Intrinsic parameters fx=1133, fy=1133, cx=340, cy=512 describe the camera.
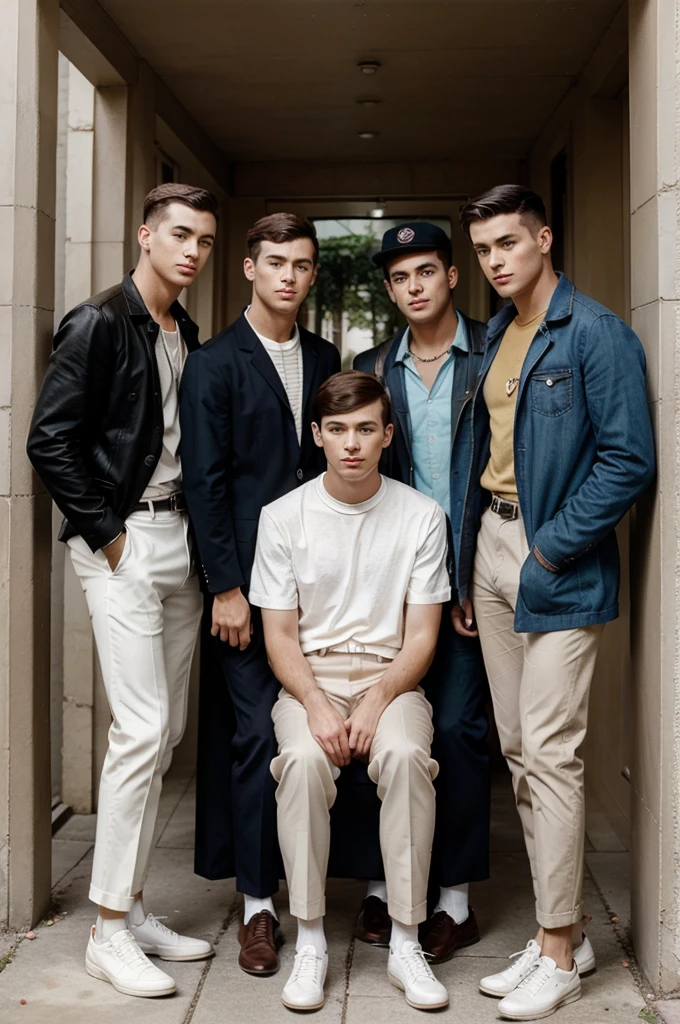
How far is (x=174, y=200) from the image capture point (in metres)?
3.22

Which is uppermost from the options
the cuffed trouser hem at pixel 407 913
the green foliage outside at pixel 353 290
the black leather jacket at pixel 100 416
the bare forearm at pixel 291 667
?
the green foliage outside at pixel 353 290

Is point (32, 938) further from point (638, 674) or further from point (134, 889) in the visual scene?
point (638, 674)

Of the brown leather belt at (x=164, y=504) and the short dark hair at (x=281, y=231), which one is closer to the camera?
the brown leather belt at (x=164, y=504)

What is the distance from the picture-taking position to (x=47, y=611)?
3.51 m

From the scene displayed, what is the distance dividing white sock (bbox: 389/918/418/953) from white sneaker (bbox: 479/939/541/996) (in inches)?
8.7

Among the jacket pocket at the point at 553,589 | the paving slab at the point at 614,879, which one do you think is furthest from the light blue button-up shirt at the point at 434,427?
the paving slab at the point at 614,879

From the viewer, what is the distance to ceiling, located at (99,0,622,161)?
414 centimetres

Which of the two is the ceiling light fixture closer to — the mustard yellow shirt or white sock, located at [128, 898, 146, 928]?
the mustard yellow shirt

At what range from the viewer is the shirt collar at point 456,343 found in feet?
11.5

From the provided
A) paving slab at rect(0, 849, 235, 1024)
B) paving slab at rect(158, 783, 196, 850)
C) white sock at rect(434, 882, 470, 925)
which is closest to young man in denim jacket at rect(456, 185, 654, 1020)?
white sock at rect(434, 882, 470, 925)

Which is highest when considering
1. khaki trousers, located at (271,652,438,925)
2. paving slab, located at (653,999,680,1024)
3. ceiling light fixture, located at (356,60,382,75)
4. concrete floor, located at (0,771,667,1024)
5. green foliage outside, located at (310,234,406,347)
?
ceiling light fixture, located at (356,60,382,75)

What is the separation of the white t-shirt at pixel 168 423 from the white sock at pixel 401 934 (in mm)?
1384

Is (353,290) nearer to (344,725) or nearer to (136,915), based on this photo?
(344,725)

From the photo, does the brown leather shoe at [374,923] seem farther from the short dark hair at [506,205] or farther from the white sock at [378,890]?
the short dark hair at [506,205]
